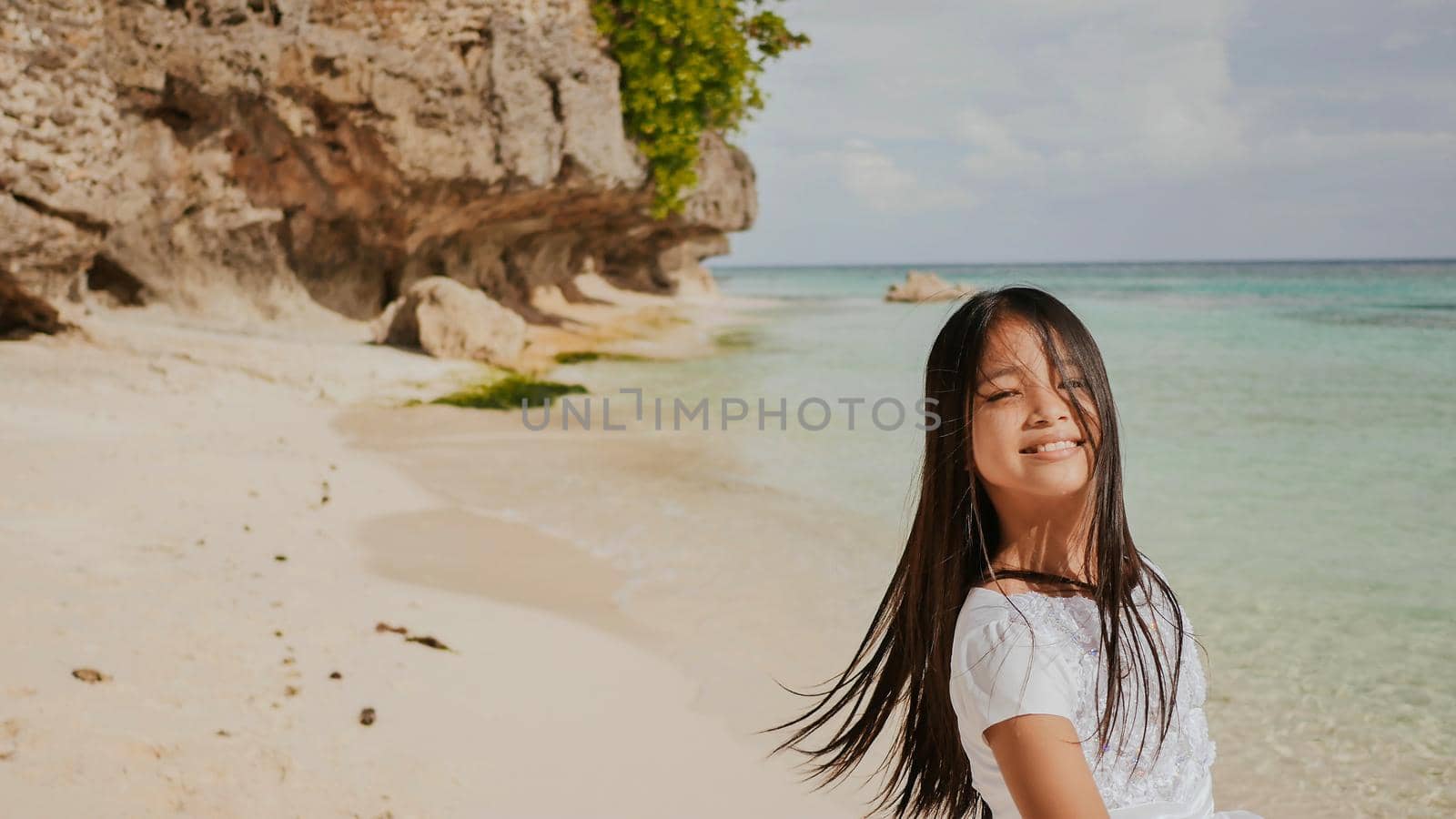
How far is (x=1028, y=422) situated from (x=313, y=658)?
3.04m

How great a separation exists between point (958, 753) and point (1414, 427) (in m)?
12.0

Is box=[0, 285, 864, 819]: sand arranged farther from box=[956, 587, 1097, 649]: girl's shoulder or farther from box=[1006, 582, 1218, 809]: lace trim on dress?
box=[956, 587, 1097, 649]: girl's shoulder

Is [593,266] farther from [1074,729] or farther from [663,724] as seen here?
[1074,729]

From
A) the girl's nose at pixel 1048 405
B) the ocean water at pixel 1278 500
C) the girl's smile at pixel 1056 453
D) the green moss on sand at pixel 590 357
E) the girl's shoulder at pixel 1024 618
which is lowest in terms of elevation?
the ocean water at pixel 1278 500

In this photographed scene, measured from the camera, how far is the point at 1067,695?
5.03 feet

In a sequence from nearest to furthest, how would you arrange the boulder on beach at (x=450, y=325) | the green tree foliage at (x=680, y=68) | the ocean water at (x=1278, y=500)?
the ocean water at (x=1278, y=500), the boulder on beach at (x=450, y=325), the green tree foliage at (x=680, y=68)

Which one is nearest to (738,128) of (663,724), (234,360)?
(234,360)

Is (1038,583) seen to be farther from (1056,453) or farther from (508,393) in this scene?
(508,393)

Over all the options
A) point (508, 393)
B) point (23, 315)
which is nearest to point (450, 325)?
point (508, 393)

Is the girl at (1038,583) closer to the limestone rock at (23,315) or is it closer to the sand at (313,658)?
the sand at (313,658)

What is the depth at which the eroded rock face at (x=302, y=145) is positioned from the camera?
373 inches

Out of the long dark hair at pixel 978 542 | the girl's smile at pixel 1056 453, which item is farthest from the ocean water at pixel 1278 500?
the girl's smile at pixel 1056 453

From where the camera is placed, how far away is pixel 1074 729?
152 cm

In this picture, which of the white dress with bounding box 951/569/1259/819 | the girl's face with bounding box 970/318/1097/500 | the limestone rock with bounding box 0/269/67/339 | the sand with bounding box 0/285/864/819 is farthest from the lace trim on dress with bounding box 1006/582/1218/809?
the limestone rock with bounding box 0/269/67/339
